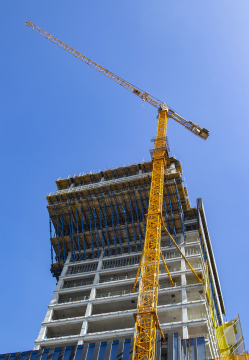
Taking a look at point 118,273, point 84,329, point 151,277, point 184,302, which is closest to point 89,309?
point 84,329

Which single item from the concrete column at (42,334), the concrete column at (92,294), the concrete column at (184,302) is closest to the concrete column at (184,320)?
the concrete column at (184,302)

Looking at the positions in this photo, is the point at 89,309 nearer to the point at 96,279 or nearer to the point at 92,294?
the point at 92,294

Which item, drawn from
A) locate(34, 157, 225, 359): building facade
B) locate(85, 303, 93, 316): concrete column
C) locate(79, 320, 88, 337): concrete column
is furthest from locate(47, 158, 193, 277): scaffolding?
locate(79, 320, 88, 337): concrete column

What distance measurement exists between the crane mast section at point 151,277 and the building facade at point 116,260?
5941mm

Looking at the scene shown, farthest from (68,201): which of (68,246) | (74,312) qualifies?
(74,312)

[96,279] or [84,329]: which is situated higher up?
[96,279]

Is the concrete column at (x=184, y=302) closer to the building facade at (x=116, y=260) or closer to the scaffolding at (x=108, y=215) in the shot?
the building facade at (x=116, y=260)

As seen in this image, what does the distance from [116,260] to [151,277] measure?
2045 cm

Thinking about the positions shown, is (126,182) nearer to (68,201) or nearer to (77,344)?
(68,201)

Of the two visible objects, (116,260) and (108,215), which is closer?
(116,260)

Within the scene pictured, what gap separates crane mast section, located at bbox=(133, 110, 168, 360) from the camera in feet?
156

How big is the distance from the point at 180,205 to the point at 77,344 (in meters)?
29.9

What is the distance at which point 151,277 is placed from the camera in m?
54.9

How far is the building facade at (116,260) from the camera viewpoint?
61.0m
